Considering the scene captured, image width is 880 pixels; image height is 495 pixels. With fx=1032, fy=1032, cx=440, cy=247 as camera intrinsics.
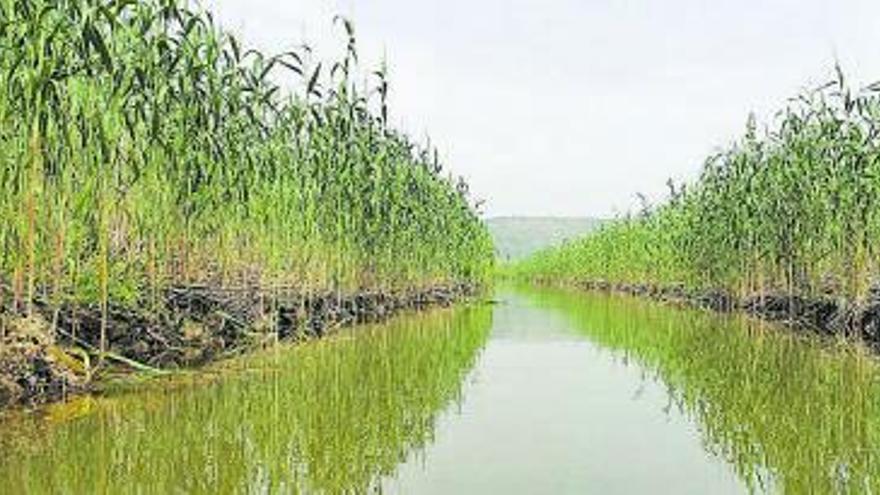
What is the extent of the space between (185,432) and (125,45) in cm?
342

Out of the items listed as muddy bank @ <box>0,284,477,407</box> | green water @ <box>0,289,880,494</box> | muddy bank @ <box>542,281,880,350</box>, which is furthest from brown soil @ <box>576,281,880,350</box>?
muddy bank @ <box>0,284,477,407</box>

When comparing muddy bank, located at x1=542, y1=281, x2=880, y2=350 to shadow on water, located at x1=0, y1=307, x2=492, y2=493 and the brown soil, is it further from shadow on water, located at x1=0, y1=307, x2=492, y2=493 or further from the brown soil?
shadow on water, located at x1=0, y1=307, x2=492, y2=493

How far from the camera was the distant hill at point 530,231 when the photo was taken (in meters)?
132

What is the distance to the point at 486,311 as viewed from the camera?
2089 centimetres

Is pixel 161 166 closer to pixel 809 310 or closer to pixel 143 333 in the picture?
pixel 143 333

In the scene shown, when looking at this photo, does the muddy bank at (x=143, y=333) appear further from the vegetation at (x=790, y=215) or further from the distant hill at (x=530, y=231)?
the distant hill at (x=530, y=231)

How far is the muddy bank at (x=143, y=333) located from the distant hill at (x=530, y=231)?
4587 inches

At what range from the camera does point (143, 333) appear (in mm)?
8391

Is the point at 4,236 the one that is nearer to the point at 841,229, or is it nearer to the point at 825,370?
the point at 825,370

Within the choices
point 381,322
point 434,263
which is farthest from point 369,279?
point 434,263

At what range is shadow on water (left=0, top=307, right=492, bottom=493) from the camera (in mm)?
4465

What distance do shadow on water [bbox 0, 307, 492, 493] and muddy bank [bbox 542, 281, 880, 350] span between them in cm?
544

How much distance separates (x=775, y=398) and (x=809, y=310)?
815 cm

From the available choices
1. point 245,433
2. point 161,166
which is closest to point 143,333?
point 161,166
